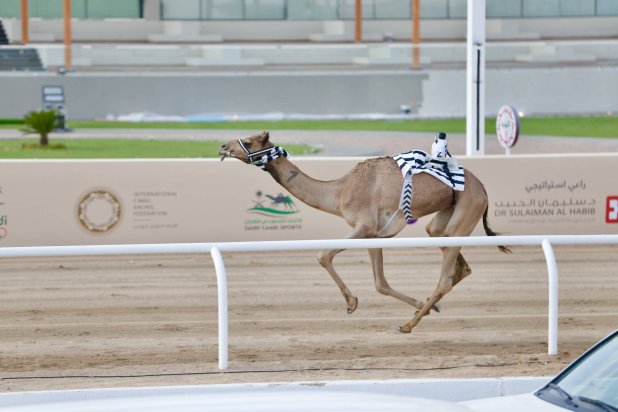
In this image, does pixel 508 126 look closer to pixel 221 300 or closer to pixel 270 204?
pixel 270 204

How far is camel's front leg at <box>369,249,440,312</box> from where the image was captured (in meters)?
10.9

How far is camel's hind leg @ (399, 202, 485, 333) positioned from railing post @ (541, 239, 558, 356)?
43.8 inches

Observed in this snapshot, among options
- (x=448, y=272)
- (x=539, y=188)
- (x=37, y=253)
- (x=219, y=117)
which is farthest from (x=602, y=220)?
(x=219, y=117)

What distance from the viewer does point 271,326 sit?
1110 centimetres

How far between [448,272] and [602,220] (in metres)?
7.60

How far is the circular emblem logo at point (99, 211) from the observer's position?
17062 mm

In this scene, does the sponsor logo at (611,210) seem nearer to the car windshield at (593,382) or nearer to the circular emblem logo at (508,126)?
the circular emblem logo at (508,126)

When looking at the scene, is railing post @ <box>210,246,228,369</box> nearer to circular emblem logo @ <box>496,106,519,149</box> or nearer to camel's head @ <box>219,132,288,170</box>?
camel's head @ <box>219,132,288,170</box>

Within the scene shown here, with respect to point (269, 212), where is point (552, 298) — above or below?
above

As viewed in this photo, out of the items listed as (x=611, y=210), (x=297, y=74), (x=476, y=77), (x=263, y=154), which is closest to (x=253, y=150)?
(x=263, y=154)

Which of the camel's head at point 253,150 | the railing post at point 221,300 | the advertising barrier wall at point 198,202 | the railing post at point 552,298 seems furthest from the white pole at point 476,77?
the railing post at point 221,300

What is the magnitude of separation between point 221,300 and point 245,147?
322cm

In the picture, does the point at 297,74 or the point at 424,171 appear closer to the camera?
the point at 424,171

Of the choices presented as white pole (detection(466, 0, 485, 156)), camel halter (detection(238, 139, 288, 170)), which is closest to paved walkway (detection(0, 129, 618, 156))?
white pole (detection(466, 0, 485, 156))
